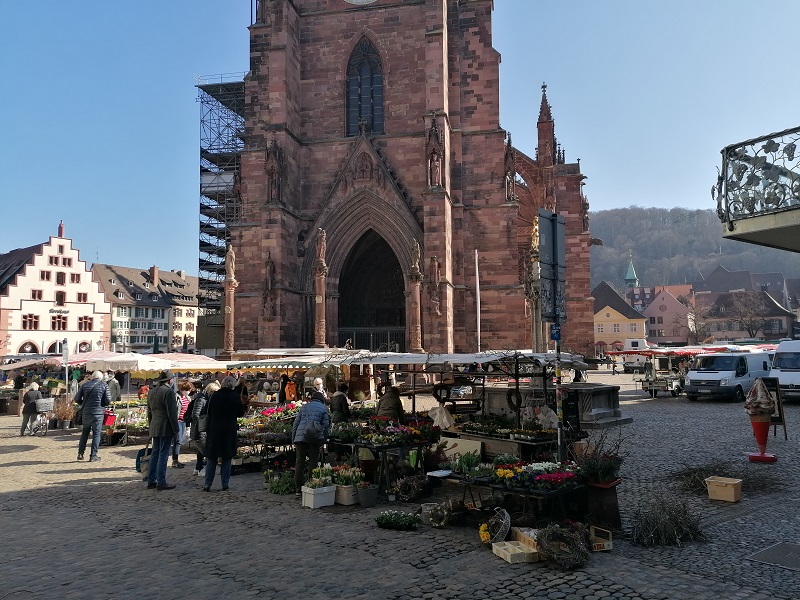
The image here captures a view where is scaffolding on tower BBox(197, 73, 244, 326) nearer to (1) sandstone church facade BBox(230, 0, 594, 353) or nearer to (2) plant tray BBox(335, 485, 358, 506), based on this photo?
(1) sandstone church facade BBox(230, 0, 594, 353)

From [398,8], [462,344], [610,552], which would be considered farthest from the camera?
[398,8]

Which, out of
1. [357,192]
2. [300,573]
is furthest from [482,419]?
[357,192]

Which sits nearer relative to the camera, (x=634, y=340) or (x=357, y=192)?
(x=357, y=192)

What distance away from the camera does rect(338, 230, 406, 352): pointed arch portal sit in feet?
101

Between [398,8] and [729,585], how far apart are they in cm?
2978

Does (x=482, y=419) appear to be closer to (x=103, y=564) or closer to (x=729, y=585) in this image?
(x=729, y=585)

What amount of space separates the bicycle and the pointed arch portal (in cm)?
1527

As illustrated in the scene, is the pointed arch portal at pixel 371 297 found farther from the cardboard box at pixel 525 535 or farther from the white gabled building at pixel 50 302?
the white gabled building at pixel 50 302

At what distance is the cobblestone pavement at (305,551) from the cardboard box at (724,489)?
0.11m

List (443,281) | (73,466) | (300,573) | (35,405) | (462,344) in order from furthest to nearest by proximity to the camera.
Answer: (462,344), (443,281), (35,405), (73,466), (300,573)

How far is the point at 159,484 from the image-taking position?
9406 mm

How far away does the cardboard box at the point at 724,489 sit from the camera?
785 centimetres

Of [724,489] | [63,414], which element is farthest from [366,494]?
[63,414]

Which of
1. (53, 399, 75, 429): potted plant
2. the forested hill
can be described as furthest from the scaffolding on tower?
the forested hill
